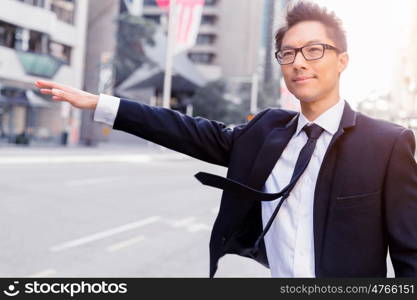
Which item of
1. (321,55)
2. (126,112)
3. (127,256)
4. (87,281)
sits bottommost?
(127,256)

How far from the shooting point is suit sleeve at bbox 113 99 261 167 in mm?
2195

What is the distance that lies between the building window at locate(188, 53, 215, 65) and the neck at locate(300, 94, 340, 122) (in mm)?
76613

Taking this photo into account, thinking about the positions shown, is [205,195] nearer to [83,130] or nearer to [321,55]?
[321,55]

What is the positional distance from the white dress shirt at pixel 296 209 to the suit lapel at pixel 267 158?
1.1 inches

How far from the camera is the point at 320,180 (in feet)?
6.22

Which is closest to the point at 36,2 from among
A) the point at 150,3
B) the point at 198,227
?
the point at 198,227

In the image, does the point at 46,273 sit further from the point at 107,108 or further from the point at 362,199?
the point at 362,199

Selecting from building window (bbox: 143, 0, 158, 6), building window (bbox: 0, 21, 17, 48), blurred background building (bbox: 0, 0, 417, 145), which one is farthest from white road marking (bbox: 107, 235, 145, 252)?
building window (bbox: 143, 0, 158, 6)

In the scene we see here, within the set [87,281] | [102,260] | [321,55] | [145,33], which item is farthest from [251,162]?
[145,33]

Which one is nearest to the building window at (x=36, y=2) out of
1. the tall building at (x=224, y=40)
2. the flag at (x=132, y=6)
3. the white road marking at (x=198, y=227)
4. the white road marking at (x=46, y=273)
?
the flag at (x=132, y=6)

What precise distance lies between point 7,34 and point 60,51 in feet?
19.3

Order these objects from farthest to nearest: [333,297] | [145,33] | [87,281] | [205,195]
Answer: [145,33] < [205,195] < [87,281] < [333,297]

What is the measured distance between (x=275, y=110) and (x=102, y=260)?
4553 mm

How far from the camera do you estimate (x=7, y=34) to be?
3100cm
